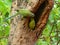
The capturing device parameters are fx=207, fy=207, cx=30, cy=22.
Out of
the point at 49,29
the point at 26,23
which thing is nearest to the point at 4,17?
the point at 49,29

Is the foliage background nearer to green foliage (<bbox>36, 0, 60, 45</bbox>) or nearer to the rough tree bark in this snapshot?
green foliage (<bbox>36, 0, 60, 45</bbox>)

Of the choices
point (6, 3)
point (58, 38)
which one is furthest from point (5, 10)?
point (58, 38)

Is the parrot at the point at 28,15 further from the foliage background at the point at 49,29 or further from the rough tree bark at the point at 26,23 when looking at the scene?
the foliage background at the point at 49,29

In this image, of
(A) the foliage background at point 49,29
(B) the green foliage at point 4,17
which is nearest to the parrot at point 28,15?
(B) the green foliage at point 4,17

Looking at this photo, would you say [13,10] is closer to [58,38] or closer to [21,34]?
[21,34]

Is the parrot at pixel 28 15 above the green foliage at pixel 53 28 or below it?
above

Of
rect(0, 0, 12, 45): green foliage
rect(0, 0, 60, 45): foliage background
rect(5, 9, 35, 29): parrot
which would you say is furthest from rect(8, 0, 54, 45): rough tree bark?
rect(0, 0, 60, 45): foliage background

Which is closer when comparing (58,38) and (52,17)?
(52,17)

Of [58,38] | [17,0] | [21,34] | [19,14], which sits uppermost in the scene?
[17,0]
